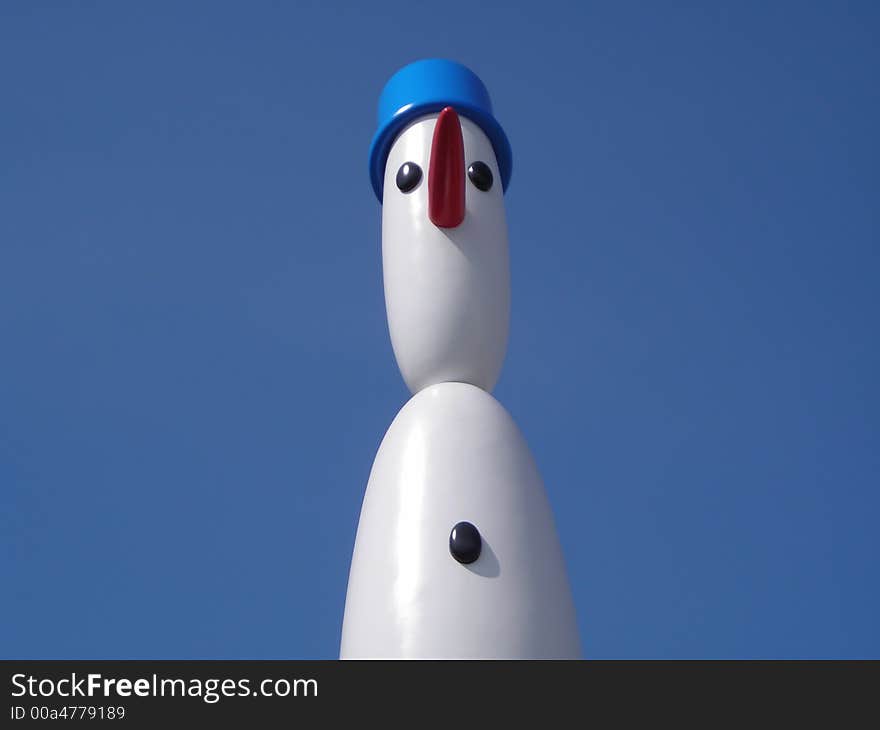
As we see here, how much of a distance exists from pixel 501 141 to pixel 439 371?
1534 millimetres

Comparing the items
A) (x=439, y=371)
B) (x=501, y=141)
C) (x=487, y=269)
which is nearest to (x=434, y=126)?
(x=501, y=141)

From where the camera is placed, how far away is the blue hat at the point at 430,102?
22.9 ft

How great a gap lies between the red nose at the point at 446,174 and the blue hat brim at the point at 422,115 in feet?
1.61

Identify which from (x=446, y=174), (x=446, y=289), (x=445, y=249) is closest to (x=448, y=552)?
(x=446, y=289)

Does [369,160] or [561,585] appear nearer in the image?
[561,585]

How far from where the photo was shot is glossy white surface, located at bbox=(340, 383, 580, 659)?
5324mm

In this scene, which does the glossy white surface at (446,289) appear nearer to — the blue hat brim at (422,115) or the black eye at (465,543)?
the blue hat brim at (422,115)

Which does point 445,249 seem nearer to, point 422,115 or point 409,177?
point 409,177

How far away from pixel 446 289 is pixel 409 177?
0.72 metres

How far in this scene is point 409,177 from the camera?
6.70 meters

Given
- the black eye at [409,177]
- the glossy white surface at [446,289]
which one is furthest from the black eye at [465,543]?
the black eye at [409,177]

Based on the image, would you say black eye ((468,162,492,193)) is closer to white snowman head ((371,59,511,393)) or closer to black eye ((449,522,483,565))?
white snowman head ((371,59,511,393))
